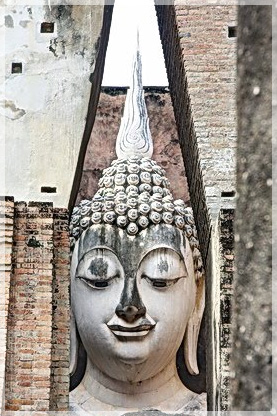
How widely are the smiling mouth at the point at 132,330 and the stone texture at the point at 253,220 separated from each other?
200 inches

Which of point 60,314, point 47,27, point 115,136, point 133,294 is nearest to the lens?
point 60,314

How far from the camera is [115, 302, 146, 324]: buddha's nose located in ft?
26.8

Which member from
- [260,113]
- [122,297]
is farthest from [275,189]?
[122,297]

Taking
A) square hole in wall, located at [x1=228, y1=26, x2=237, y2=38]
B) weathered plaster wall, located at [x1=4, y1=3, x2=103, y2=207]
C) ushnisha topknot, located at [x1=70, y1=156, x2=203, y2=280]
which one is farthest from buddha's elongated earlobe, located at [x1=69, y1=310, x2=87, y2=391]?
square hole in wall, located at [x1=228, y1=26, x2=237, y2=38]

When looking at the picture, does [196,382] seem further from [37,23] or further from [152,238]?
[37,23]

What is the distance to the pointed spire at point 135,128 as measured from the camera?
357 inches

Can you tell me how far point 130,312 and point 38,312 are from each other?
674 millimetres

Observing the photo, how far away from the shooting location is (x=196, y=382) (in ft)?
28.8

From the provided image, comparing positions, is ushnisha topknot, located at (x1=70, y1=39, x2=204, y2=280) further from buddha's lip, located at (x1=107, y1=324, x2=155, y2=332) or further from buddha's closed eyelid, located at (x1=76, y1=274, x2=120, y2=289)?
buddha's lip, located at (x1=107, y1=324, x2=155, y2=332)

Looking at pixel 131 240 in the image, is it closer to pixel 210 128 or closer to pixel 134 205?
pixel 134 205

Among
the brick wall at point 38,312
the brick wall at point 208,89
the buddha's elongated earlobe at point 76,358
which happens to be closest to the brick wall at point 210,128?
the brick wall at point 208,89

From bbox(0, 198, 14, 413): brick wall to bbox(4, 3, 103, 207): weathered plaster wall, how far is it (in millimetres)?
515

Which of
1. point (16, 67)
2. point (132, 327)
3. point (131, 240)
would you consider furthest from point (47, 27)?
point (132, 327)

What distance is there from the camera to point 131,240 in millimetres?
8391
